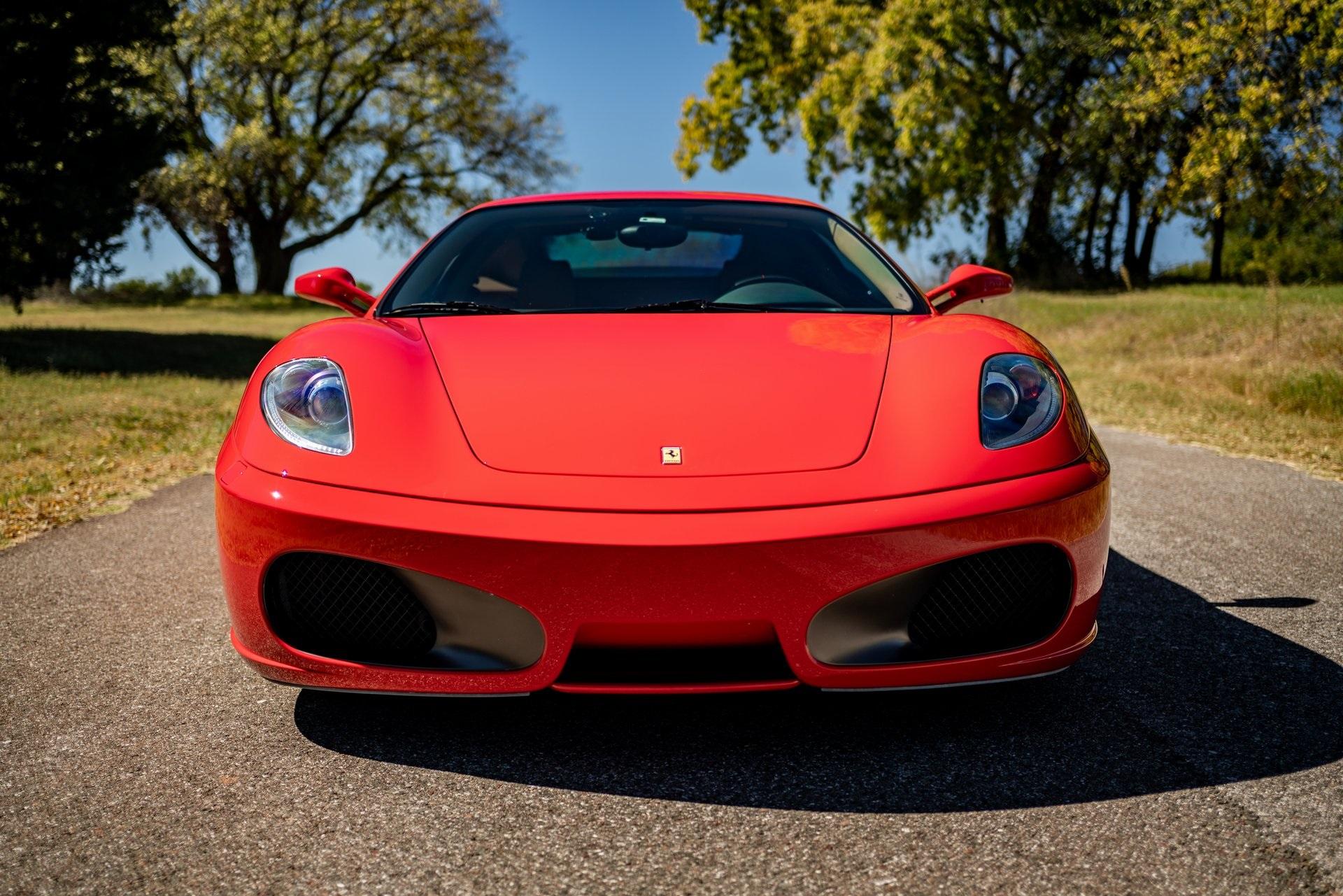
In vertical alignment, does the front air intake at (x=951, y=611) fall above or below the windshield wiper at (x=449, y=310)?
below

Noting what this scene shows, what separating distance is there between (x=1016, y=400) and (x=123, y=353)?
12173 mm

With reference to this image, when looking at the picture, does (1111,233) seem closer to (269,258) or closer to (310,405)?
(269,258)

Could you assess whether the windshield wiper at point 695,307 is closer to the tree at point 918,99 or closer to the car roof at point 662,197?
the car roof at point 662,197

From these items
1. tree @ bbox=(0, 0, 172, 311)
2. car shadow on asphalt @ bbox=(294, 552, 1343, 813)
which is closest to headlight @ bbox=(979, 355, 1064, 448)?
car shadow on asphalt @ bbox=(294, 552, 1343, 813)

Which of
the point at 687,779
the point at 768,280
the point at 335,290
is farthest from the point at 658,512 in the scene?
the point at 335,290

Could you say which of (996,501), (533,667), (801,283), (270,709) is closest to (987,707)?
(996,501)

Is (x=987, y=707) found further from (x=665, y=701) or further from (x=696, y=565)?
(x=696, y=565)

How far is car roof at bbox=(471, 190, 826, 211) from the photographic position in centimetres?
373

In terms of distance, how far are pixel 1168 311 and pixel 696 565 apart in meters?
14.5

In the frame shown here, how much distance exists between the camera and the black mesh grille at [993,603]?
2.16 metres

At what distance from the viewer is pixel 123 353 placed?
12.4 meters

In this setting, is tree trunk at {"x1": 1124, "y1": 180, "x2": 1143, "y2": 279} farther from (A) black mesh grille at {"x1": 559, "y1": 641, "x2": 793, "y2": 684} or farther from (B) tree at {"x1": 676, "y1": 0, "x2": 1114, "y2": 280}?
(A) black mesh grille at {"x1": 559, "y1": 641, "x2": 793, "y2": 684}

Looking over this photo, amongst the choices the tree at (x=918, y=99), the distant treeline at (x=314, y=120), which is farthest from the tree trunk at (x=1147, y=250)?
the distant treeline at (x=314, y=120)

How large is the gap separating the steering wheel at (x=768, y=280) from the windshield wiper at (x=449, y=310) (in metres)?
0.73
